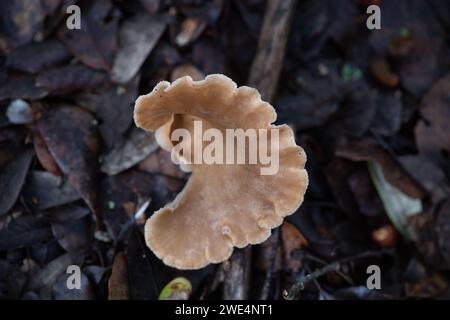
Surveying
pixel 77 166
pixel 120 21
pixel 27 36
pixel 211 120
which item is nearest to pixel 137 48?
pixel 120 21

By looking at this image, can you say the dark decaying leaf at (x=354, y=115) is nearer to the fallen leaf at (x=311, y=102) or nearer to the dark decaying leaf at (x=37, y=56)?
the fallen leaf at (x=311, y=102)

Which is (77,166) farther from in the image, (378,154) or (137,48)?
(378,154)

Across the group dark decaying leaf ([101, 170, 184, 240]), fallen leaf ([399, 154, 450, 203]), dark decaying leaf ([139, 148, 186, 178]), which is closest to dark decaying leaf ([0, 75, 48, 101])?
dark decaying leaf ([101, 170, 184, 240])

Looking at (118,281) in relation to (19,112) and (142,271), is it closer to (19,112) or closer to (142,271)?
(142,271)

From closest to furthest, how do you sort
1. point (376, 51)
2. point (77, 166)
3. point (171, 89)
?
point (171, 89) < point (77, 166) < point (376, 51)

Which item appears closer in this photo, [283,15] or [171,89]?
[171,89]

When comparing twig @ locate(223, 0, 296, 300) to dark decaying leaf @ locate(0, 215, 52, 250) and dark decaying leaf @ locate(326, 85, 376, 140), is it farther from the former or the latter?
dark decaying leaf @ locate(0, 215, 52, 250)
